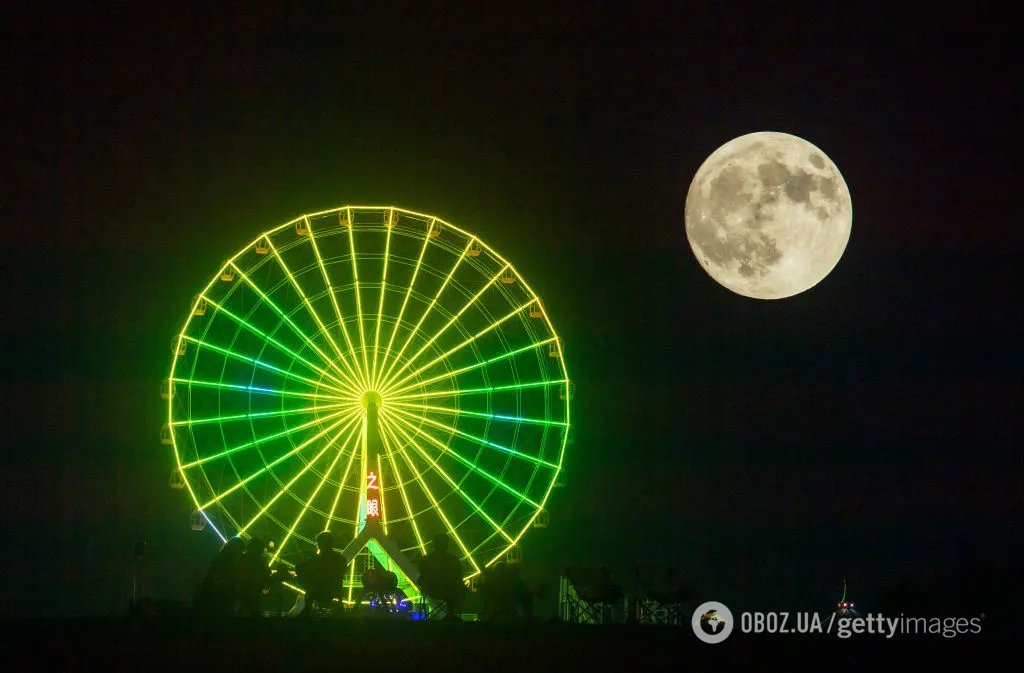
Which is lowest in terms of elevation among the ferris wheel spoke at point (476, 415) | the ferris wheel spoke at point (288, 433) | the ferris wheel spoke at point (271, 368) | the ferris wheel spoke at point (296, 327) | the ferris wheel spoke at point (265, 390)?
the ferris wheel spoke at point (288, 433)

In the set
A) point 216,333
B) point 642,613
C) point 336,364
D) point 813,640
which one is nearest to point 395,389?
point 336,364

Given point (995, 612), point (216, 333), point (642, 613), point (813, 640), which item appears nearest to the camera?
point (813, 640)

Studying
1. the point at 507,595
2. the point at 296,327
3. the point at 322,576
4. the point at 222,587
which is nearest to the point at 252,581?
the point at 222,587

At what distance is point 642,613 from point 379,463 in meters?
11.6

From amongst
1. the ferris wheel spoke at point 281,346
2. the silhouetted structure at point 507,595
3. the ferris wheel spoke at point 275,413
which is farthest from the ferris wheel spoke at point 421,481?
the silhouetted structure at point 507,595

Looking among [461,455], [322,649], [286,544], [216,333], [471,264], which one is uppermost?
[471,264]

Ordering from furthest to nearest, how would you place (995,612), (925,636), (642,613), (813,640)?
(995,612), (642,613), (925,636), (813,640)

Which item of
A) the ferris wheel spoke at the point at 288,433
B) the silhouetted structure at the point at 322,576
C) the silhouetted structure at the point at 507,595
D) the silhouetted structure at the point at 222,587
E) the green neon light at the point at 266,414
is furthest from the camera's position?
the ferris wheel spoke at the point at 288,433

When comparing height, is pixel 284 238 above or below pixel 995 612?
above

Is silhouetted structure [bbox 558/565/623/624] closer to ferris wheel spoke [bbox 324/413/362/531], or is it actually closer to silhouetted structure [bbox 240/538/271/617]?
silhouetted structure [bbox 240/538/271/617]

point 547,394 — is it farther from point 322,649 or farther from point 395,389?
point 322,649

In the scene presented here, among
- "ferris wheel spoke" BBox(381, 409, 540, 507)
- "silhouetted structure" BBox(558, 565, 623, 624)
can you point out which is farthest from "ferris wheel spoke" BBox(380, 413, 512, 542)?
"silhouetted structure" BBox(558, 565, 623, 624)

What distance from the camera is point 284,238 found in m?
34.1

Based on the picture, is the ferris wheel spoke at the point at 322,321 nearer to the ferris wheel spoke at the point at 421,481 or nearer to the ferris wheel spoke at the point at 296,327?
the ferris wheel spoke at the point at 296,327
